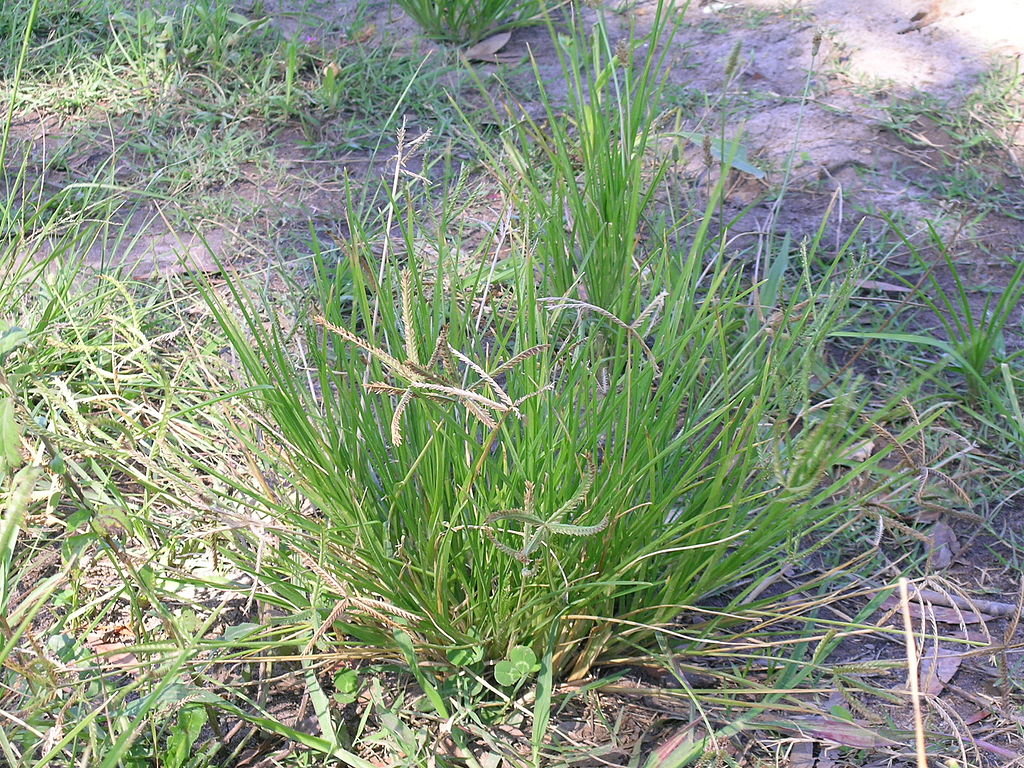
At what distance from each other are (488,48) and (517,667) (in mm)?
2172

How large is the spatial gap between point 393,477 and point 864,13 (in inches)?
96.5

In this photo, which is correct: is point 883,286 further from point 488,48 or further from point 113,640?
point 113,640

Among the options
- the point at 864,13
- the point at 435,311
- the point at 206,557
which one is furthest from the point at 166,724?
the point at 864,13

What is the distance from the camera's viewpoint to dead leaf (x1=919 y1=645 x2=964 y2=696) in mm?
1448

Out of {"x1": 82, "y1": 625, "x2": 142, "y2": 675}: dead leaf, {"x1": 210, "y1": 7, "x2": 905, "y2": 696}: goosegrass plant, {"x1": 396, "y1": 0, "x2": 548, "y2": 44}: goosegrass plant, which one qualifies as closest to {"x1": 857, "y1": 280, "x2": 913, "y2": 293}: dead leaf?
{"x1": 210, "y1": 7, "x2": 905, "y2": 696}: goosegrass plant

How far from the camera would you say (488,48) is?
2.89 m

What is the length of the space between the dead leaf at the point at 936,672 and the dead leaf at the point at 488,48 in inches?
85.4

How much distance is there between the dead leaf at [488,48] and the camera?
2.86 metres

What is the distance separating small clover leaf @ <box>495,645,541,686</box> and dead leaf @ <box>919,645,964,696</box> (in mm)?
649

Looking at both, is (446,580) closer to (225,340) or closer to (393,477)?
(393,477)

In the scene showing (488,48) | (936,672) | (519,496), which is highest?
(488,48)

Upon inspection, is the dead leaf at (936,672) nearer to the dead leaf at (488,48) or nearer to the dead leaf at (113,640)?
the dead leaf at (113,640)

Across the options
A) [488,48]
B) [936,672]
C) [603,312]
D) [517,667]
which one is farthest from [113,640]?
[488,48]

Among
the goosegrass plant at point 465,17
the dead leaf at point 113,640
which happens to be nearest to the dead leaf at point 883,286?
the goosegrass plant at point 465,17
